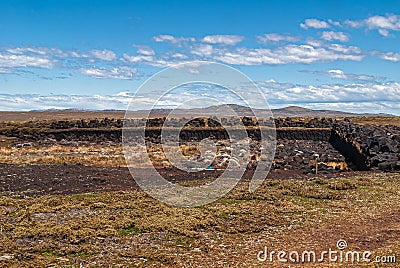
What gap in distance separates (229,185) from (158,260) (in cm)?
1247

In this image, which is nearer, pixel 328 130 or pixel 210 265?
pixel 210 265

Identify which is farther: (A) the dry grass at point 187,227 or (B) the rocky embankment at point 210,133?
(B) the rocky embankment at point 210,133

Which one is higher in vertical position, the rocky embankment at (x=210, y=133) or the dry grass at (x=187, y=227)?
the rocky embankment at (x=210, y=133)

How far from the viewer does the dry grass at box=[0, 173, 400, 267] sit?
41.5 feet

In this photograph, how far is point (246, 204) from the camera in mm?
19219

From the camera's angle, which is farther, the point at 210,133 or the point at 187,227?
the point at 210,133

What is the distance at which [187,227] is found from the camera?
15555mm

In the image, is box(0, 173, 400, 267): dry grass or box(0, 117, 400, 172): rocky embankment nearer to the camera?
box(0, 173, 400, 267): dry grass

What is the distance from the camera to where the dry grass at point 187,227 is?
41.5ft

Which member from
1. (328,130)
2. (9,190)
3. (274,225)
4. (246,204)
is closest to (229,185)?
(246,204)

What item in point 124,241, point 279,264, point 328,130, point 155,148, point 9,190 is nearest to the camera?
point 279,264

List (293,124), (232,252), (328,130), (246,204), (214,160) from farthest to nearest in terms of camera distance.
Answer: (293,124) → (328,130) → (214,160) → (246,204) → (232,252)

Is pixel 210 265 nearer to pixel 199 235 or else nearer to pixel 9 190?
pixel 199 235

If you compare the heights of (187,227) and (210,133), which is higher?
(210,133)
